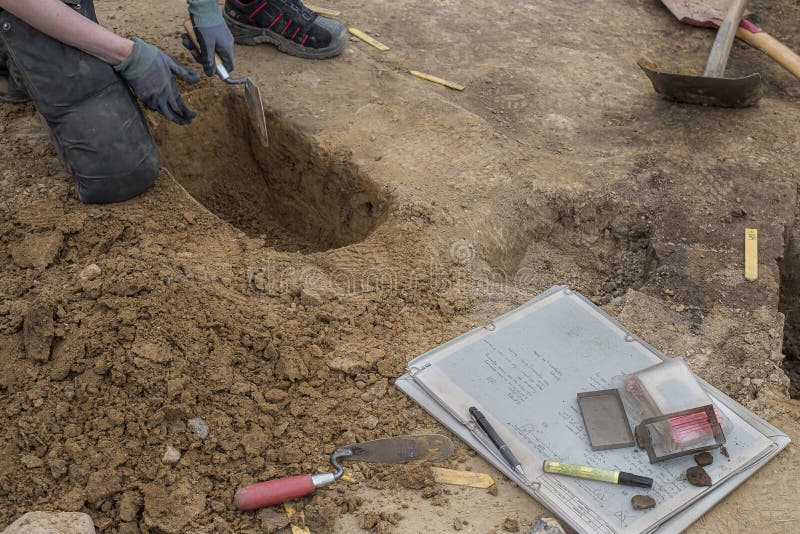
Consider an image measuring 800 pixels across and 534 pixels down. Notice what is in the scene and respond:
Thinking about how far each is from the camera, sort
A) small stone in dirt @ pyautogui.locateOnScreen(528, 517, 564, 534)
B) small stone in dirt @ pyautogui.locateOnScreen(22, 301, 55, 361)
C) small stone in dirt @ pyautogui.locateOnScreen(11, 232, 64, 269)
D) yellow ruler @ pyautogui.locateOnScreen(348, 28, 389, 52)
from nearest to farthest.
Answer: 1. small stone in dirt @ pyautogui.locateOnScreen(528, 517, 564, 534)
2. small stone in dirt @ pyautogui.locateOnScreen(22, 301, 55, 361)
3. small stone in dirt @ pyautogui.locateOnScreen(11, 232, 64, 269)
4. yellow ruler @ pyautogui.locateOnScreen(348, 28, 389, 52)

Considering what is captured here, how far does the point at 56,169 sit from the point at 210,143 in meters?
0.84

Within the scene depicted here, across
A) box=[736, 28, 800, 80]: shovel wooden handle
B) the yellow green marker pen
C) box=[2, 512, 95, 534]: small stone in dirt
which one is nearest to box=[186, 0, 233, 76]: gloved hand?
box=[2, 512, 95, 534]: small stone in dirt

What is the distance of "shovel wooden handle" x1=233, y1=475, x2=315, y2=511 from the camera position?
6.73 ft

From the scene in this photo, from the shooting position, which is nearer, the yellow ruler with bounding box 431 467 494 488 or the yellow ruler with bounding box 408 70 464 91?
the yellow ruler with bounding box 431 467 494 488

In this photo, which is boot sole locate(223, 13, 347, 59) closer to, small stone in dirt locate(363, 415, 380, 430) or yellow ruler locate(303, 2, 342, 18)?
yellow ruler locate(303, 2, 342, 18)

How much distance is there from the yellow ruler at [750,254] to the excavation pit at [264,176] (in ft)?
5.78

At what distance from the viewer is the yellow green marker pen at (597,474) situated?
6.86 ft

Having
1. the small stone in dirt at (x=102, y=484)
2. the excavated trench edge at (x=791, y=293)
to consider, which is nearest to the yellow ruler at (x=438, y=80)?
the excavated trench edge at (x=791, y=293)

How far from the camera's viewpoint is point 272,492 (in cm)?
206

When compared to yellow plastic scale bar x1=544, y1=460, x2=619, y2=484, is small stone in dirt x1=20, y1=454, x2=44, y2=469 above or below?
below

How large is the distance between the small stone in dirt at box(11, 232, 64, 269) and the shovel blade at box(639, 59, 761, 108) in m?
3.25

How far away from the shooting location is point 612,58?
459 centimetres

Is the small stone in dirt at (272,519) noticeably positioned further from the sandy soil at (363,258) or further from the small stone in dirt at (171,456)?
the small stone in dirt at (171,456)

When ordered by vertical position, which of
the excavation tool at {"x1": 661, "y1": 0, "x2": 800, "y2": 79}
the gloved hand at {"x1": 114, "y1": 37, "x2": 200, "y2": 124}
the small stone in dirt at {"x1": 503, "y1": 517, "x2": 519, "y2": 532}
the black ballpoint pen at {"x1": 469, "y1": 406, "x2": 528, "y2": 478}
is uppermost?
the excavation tool at {"x1": 661, "y1": 0, "x2": 800, "y2": 79}
